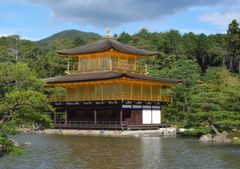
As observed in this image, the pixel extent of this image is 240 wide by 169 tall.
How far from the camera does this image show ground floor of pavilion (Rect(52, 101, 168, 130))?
141 feet

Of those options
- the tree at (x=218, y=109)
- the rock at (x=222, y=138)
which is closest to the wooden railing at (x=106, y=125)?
the tree at (x=218, y=109)

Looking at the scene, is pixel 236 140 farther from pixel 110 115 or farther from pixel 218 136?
pixel 110 115

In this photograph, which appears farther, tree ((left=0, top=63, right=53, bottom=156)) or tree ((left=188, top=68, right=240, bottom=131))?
tree ((left=188, top=68, right=240, bottom=131))

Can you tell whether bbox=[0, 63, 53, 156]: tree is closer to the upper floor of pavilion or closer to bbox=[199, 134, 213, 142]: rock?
bbox=[199, 134, 213, 142]: rock

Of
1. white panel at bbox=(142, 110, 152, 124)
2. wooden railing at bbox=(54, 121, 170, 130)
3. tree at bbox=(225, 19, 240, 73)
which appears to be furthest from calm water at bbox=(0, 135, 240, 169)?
tree at bbox=(225, 19, 240, 73)

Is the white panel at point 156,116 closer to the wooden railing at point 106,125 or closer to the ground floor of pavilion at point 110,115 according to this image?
the ground floor of pavilion at point 110,115

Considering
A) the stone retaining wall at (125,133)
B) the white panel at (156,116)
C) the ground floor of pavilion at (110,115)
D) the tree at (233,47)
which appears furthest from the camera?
the tree at (233,47)

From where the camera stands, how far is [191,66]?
53.9 m

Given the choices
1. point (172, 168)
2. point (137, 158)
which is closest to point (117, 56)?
point (137, 158)

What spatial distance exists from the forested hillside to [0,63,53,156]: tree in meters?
19.5

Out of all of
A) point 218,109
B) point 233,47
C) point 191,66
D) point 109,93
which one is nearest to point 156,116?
point 109,93

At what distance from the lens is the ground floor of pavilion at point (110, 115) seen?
141 feet

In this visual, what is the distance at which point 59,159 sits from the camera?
71.2 feet

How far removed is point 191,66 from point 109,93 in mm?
12785
